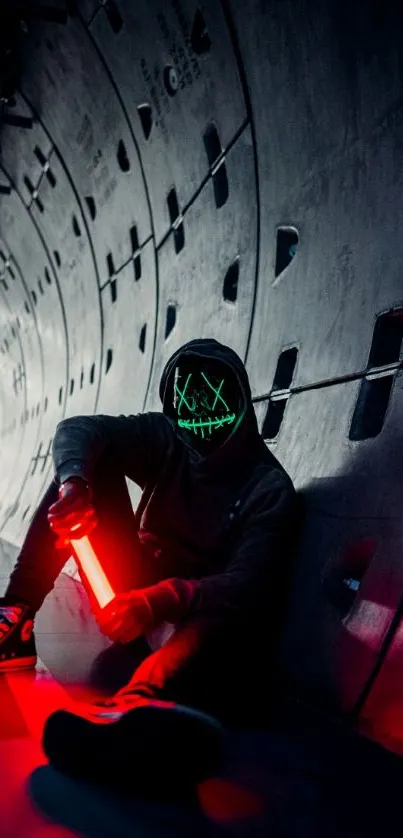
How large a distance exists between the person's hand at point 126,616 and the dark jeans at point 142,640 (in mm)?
156

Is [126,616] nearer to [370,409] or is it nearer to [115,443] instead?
[115,443]

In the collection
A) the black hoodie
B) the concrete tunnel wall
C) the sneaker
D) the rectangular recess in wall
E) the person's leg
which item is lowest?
the sneaker

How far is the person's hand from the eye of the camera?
6.99ft

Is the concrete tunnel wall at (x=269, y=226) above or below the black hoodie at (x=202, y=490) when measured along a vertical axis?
above

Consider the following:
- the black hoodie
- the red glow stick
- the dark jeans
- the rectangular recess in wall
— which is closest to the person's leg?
the dark jeans

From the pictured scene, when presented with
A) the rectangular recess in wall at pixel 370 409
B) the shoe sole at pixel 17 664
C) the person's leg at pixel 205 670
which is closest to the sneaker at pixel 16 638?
the shoe sole at pixel 17 664

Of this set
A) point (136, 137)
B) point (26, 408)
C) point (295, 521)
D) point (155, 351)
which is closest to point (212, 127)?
point (136, 137)

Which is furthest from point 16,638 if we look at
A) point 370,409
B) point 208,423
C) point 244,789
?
point 370,409

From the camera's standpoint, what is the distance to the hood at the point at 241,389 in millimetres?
2785

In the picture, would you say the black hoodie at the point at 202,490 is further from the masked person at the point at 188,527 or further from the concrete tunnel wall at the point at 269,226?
the concrete tunnel wall at the point at 269,226

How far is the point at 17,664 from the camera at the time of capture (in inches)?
113

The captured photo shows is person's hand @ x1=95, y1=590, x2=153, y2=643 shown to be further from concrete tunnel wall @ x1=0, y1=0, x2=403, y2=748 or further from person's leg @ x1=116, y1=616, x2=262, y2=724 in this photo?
concrete tunnel wall @ x1=0, y1=0, x2=403, y2=748

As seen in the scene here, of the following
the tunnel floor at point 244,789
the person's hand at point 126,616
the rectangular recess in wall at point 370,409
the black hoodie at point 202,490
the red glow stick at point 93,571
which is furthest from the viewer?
the rectangular recess in wall at point 370,409

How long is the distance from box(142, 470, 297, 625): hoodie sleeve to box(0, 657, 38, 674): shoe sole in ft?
2.98
